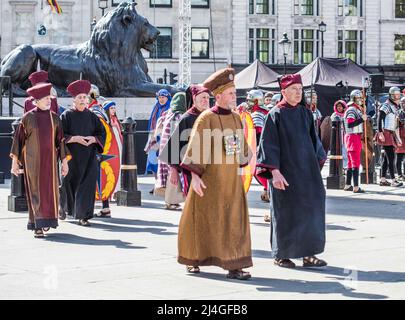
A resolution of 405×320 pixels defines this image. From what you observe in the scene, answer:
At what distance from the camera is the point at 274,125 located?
9695 millimetres

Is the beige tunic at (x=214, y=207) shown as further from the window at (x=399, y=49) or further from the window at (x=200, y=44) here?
the window at (x=399, y=49)

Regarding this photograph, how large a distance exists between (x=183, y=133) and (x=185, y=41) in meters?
38.9

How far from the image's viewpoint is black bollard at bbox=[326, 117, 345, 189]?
64.5ft

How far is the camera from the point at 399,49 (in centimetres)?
6397

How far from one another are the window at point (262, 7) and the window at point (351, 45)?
13.7ft

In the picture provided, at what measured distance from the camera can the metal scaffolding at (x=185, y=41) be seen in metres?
46.2

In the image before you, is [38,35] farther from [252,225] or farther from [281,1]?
[252,225]

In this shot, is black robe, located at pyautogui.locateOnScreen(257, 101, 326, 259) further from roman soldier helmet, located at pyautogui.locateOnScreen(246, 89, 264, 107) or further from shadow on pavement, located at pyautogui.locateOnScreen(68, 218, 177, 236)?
roman soldier helmet, located at pyautogui.locateOnScreen(246, 89, 264, 107)

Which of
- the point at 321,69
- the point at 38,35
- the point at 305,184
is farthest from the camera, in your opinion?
the point at 38,35

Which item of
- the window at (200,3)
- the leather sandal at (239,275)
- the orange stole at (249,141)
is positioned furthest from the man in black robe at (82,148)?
the window at (200,3)

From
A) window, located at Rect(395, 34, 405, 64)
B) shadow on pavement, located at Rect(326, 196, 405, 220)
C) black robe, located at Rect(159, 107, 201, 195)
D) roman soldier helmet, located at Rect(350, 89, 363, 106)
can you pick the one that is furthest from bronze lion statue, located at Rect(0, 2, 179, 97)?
A: window, located at Rect(395, 34, 405, 64)

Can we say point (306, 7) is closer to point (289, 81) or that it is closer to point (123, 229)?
point (123, 229)

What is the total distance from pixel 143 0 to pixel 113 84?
37816 mm

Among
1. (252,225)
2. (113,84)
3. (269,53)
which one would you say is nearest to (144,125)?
(113,84)
